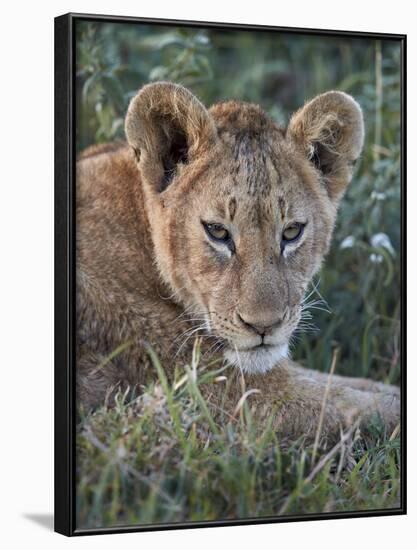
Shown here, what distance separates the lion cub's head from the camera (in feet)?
17.4

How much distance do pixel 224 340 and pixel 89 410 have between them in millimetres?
671

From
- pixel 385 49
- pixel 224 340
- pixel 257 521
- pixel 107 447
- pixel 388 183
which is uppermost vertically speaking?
pixel 385 49

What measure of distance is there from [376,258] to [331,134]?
5.19 feet

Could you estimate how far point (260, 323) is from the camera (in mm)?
5219

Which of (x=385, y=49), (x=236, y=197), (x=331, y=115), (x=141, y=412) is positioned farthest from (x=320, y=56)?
(x=141, y=412)

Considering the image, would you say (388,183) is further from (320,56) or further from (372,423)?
(372,423)

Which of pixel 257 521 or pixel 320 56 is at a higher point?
pixel 320 56

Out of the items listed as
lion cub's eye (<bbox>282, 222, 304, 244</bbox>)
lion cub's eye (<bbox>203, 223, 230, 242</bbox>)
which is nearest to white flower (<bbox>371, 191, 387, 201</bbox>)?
lion cub's eye (<bbox>282, 222, 304, 244</bbox>)

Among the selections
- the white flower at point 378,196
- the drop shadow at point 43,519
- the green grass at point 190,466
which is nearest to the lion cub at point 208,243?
the green grass at point 190,466

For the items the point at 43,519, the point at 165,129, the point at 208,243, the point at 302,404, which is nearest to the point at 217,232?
the point at 208,243

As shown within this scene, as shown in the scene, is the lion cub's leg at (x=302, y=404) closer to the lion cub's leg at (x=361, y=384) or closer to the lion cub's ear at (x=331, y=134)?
the lion cub's leg at (x=361, y=384)

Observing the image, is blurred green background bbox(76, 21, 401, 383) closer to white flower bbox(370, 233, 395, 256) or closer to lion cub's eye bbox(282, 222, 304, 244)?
white flower bbox(370, 233, 395, 256)

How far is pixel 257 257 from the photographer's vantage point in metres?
5.29

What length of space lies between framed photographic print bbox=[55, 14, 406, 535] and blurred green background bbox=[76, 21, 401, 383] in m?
0.61
